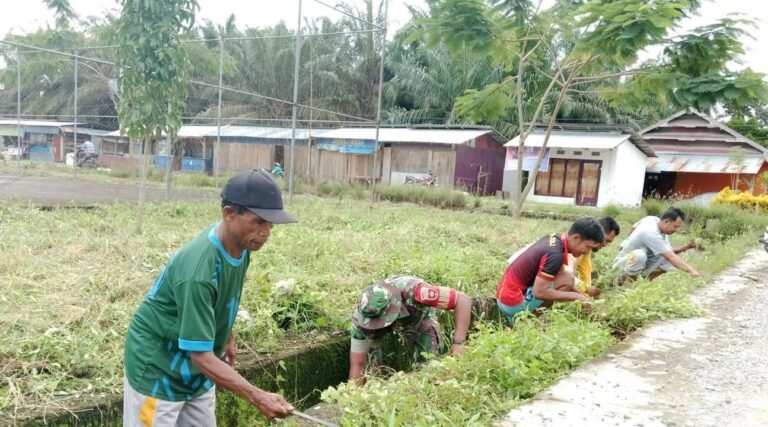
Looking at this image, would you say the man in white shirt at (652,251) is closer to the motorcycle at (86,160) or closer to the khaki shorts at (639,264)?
the khaki shorts at (639,264)

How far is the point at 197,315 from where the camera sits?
6.24 ft

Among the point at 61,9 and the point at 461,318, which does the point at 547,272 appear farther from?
the point at 61,9

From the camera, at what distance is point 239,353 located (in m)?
3.59

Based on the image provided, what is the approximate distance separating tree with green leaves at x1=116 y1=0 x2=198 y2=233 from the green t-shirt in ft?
16.1

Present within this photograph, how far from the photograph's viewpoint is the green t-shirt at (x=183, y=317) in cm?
191

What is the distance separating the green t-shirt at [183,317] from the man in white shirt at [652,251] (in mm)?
5206

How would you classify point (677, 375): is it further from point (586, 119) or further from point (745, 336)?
point (586, 119)

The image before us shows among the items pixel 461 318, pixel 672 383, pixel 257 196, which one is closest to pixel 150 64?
pixel 461 318

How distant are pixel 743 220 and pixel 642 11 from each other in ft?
21.4

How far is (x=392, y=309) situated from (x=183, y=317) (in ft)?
6.42

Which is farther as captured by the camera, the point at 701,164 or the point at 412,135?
the point at 701,164

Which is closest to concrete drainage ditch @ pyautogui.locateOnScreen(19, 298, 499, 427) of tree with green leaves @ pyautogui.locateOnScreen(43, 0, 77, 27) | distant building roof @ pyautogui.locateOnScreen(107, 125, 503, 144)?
tree with green leaves @ pyautogui.locateOnScreen(43, 0, 77, 27)

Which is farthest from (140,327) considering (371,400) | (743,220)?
(743,220)

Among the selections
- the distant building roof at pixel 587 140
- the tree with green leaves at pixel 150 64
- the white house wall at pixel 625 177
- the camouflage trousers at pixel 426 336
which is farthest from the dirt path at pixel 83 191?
the white house wall at pixel 625 177
